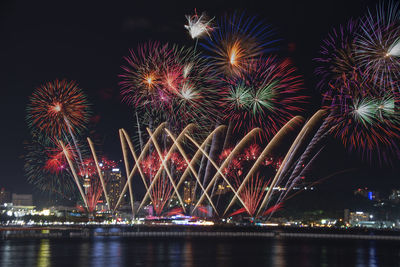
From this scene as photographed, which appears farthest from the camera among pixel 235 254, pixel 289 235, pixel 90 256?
pixel 289 235

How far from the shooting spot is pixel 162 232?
8112cm

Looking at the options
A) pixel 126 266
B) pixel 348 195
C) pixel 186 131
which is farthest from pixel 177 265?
pixel 348 195

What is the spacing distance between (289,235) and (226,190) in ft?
214

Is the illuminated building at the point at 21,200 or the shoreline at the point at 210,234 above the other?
the illuminated building at the point at 21,200

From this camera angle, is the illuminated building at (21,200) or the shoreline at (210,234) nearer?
the shoreline at (210,234)

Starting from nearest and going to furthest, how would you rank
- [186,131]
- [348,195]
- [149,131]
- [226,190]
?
1. [186,131]
2. [149,131]
3. [348,195]
4. [226,190]

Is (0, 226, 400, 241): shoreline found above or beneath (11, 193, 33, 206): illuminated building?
beneath

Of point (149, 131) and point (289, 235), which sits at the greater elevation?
point (149, 131)

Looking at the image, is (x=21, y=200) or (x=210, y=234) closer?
(x=210, y=234)

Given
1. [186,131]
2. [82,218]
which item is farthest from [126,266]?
[82,218]

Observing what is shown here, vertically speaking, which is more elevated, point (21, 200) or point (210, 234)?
point (21, 200)

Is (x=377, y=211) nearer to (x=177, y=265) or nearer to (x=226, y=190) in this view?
(x=226, y=190)

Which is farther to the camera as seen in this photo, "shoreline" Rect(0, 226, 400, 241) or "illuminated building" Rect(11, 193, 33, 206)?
"illuminated building" Rect(11, 193, 33, 206)

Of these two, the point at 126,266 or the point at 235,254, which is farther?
the point at 235,254
